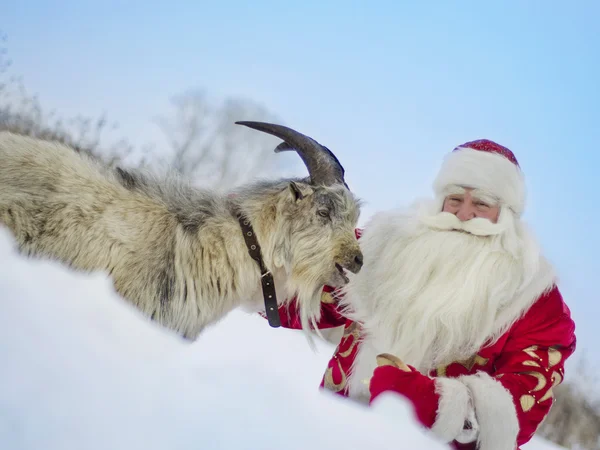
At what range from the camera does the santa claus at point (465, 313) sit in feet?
8.46

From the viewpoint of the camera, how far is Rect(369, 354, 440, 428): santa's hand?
8.18ft

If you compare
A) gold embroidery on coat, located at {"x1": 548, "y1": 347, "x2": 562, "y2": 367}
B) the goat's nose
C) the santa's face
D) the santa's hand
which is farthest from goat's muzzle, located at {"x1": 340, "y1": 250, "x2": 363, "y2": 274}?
gold embroidery on coat, located at {"x1": 548, "y1": 347, "x2": 562, "y2": 367}

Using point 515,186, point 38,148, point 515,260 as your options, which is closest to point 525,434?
point 515,260

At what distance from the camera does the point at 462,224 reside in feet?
10.7

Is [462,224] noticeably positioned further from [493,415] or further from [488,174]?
[493,415]

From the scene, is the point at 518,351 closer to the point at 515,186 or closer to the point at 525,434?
the point at 525,434

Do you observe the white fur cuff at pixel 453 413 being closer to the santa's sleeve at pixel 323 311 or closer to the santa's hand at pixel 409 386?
the santa's hand at pixel 409 386

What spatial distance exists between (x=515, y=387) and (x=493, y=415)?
269mm

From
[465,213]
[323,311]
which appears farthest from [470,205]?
[323,311]

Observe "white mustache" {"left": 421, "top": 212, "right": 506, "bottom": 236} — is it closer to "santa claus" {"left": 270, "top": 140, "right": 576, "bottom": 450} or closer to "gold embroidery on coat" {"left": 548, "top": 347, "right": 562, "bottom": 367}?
"santa claus" {"left": 270, "top": 140, "right": 576, "bottom": 450}

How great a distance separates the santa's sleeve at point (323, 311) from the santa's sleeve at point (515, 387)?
116 centimetres

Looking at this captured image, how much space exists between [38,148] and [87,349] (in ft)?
7.82

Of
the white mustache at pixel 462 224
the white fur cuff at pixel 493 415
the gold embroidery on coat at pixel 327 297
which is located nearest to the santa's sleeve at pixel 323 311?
the gold embroidery on coat at pixel 327 297

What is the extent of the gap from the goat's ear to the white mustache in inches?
28.5
